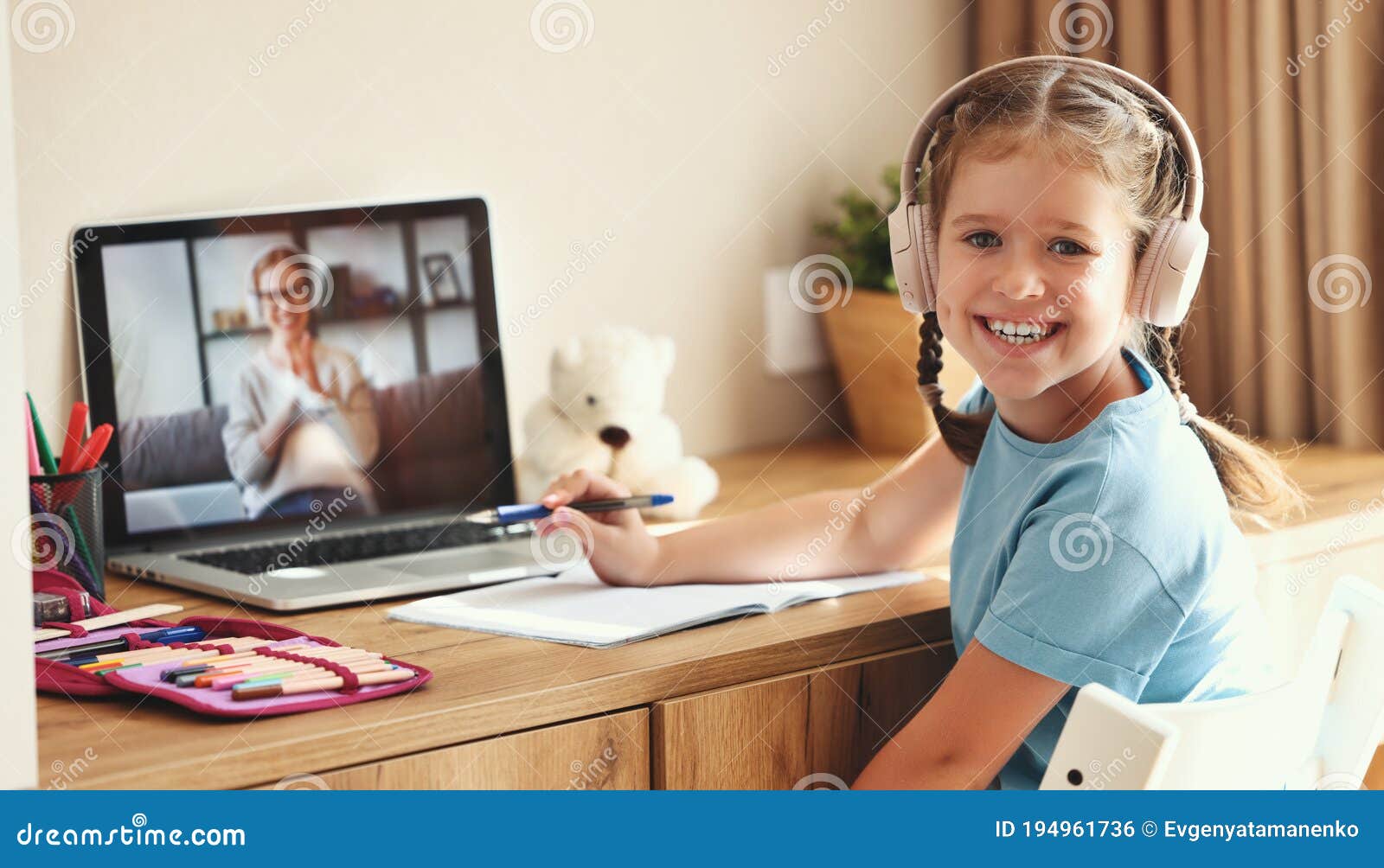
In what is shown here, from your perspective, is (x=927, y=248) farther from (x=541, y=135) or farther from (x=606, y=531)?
(x=541, y=135)

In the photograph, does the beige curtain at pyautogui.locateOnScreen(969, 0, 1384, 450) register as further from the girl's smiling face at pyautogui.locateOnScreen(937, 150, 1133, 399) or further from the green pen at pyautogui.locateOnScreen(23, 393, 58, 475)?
the green pen at pyautogui.locateOnScreen(23, 393, 58, 475)

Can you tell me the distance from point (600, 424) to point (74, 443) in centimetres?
53

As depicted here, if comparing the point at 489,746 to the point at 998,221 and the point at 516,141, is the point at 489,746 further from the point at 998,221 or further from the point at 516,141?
the point at 516,141

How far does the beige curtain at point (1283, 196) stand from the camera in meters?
1.55

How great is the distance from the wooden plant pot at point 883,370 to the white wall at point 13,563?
1035mm

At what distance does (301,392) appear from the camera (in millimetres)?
1421

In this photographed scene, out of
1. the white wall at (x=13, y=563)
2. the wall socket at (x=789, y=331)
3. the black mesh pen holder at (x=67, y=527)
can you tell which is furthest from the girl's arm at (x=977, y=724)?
the wall socket at (x=789, y=331)

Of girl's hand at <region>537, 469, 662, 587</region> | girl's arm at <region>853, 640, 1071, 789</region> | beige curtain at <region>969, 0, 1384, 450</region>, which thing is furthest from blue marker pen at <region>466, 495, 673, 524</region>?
beige curtain at <region>969, 0, 1384, 450</region>

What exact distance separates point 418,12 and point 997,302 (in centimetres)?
76

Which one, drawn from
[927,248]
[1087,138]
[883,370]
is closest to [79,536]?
[927,248]

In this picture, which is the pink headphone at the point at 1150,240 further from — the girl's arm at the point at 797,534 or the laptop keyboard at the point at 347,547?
the laptop keyboard at the point at 347,547

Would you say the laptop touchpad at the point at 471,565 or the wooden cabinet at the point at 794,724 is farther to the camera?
the laptop touchpad at the point at 471,565

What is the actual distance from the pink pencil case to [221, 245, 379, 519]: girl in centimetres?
34
